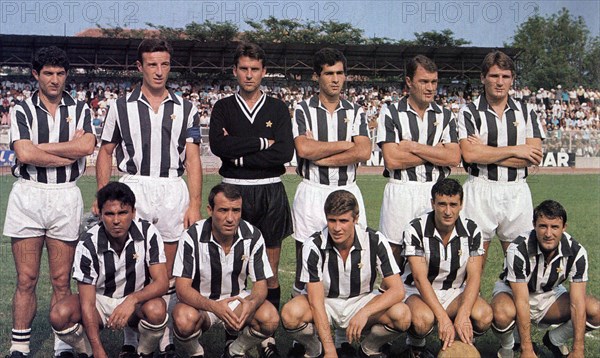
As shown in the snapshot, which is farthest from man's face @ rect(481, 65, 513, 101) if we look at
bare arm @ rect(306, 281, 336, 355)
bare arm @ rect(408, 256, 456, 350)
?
bare arm @ rect(306, 281, 336, 355)

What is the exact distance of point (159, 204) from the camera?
14.1 feet

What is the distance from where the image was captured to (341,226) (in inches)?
154

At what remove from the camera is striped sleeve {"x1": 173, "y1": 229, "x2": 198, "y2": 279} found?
4.02 metres

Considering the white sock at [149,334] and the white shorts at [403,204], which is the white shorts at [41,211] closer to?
the white sock at [149,334]

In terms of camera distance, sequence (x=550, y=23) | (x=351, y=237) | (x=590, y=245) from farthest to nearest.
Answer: (x=550, y=23)
(x=590, y=245)
(x=351, y=237)

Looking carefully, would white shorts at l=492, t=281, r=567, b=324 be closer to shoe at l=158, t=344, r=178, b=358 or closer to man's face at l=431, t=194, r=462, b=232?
man's face at l=431, t=194, r=462, b=232

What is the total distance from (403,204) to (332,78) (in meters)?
0.95

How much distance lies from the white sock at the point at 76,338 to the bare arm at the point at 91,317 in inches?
2.1

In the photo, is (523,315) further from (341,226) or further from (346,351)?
(341,226)

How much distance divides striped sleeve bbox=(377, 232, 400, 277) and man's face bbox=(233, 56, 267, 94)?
1.27m

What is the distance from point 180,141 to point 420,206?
63.8 inches

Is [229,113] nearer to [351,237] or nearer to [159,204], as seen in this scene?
[159,204]

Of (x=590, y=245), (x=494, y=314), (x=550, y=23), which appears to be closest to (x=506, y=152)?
(x=494, y=314)

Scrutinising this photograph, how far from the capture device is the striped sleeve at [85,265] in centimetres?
393
